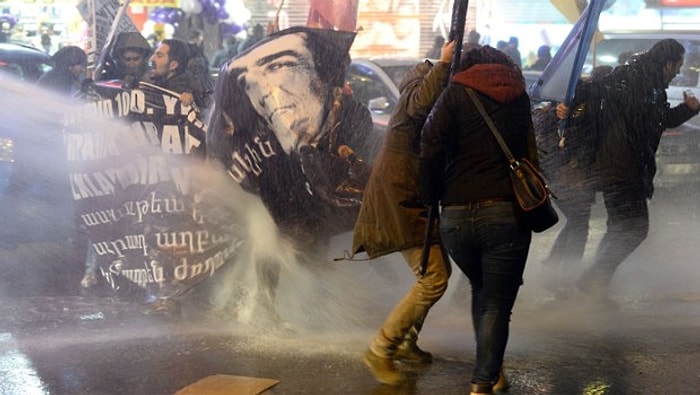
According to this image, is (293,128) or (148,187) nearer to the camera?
(293,128)

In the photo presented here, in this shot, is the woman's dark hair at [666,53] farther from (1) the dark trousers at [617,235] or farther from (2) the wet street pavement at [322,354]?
(2) the wet street pavement at [322,354]

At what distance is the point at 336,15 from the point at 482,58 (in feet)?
7.22

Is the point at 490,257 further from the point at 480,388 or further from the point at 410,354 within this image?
the point at 410,354

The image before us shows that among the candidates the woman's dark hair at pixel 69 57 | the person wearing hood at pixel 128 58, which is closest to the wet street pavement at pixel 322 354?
the person wearing hood at pixel 128 58

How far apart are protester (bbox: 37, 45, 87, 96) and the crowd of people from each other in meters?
1.36

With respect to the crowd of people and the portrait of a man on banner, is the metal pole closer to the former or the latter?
the crowd of people

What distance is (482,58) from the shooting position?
14.9 ft

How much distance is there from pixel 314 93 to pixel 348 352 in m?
1.58

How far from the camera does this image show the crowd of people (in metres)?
4.46

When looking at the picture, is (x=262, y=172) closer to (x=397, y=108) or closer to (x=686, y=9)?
(x=397, y=108)

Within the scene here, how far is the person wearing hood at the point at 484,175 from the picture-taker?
4445 mm

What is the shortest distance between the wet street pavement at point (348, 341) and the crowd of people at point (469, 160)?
1.04 feet

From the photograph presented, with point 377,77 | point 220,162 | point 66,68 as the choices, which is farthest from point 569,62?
point 66,68

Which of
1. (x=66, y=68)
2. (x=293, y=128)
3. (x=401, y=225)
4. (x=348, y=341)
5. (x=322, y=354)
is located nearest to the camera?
(x=401, y=225)
